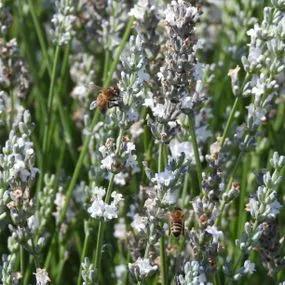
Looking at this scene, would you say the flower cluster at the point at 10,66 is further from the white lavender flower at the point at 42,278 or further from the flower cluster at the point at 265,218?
the flower cluster at the point at 265,218

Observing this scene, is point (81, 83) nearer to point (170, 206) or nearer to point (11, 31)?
point (11, 31)

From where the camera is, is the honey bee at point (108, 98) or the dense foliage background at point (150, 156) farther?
the honey bee at point (108, 98)

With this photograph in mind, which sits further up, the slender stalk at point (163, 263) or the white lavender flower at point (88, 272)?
the slender stalk at point (163, 263)

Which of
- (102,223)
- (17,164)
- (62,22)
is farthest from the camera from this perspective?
(62,22)

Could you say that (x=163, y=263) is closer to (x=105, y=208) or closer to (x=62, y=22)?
(x=105, y=208)

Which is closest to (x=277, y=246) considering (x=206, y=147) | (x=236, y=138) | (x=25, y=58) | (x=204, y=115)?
(x=236, y=138)

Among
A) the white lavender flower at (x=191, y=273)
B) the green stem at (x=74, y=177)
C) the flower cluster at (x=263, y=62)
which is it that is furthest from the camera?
the green stem at (x=74, y=177)

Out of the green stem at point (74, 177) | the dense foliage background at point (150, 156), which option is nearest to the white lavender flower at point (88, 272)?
the dense foliage background at point (150, 156)

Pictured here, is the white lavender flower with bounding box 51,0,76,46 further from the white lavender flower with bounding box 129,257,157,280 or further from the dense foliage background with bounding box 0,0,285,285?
the white lavender flower with bounding box 129,257,157,280

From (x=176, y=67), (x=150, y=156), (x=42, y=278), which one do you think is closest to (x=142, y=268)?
(x=42, y=278)

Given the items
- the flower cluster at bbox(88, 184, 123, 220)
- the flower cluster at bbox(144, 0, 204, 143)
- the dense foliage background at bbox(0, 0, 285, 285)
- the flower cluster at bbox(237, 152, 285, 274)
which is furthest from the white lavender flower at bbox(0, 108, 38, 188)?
the flower cluster at bbox(237, 152, 285, 274)
